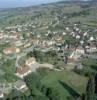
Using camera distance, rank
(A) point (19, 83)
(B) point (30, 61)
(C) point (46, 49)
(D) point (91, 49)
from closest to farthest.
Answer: (A) point (19, 83), (B) point (30, 61), (C) point (46, 49), (D) point (91, 49)

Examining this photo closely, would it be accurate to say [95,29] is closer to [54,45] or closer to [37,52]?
[54,45]

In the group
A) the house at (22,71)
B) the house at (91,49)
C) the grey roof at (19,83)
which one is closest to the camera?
the grey roof at (19,83)

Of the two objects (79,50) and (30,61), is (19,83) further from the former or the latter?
(79,50)

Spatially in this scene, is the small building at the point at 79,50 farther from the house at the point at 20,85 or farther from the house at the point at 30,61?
the house at the point at 20,85

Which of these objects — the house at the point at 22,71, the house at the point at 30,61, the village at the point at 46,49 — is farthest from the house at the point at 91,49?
the house at the point at 22,71

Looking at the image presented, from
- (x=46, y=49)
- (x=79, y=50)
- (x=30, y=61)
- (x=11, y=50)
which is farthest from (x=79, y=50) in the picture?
(x=30, y=61)

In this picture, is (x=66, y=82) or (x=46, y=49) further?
(x=46, y=49)
